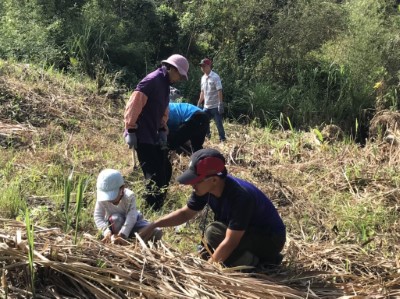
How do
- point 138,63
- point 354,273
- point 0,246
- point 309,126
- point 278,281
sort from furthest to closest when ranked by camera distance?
1. point 138,63
2. point 309,126
3. point 354,273
4. point 278,281
5. point 0,246

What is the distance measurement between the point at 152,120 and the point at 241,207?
1.80 m

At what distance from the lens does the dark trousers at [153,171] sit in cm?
452

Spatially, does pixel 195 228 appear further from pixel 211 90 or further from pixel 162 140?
pixel 211 90

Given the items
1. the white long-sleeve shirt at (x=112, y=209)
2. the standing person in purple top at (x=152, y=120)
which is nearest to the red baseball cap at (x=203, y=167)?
the white long-sleeve shirt at (x=112, y=209)

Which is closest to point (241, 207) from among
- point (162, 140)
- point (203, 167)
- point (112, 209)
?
point (203, 167)


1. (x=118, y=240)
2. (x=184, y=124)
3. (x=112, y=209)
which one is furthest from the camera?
(x=184, y=124)

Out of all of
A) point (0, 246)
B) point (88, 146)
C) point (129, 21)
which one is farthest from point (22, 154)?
point (129, 21)

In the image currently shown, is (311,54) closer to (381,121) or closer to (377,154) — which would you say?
(381,121)

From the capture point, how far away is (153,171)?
179 inches

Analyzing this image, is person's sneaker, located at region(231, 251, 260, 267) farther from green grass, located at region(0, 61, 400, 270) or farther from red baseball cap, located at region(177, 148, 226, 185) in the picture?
red baseball cap, located at region(177, 148, 226, 185)

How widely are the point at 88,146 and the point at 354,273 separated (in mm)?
4045

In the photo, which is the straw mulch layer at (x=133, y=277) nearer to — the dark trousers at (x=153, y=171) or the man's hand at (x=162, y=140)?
the dark trousers at (x=153, y=171)

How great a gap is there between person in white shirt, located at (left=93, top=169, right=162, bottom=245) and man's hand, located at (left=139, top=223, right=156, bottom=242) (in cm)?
5

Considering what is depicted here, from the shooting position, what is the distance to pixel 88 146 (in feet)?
20.6
